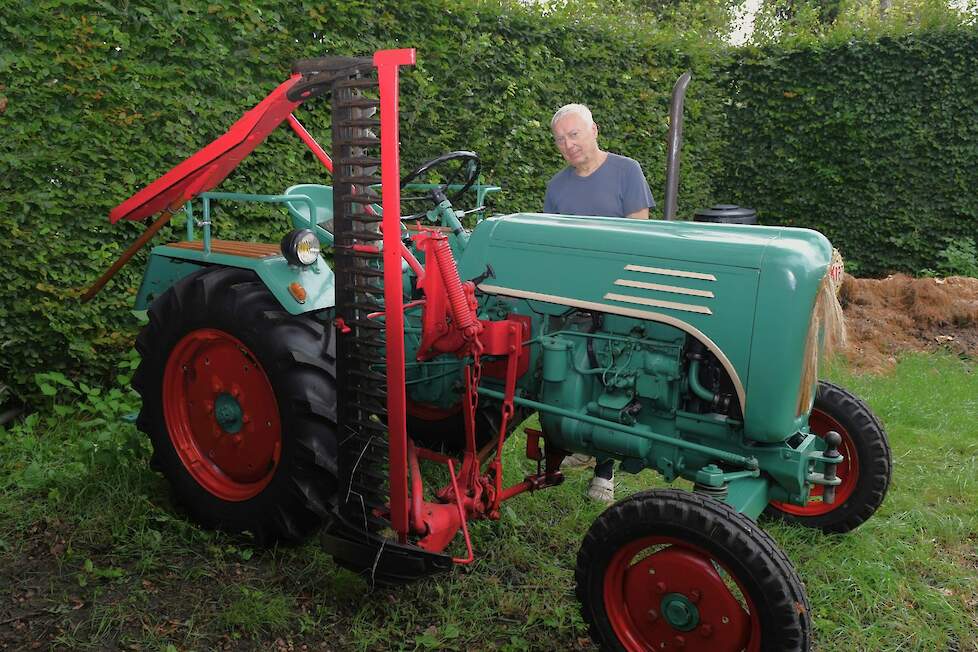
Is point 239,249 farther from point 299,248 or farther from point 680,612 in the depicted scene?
point 680,612

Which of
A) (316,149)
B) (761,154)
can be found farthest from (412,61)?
(761,154)

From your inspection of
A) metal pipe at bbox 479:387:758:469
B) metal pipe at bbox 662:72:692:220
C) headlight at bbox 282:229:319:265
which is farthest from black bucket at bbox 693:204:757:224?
headlight at bbox 282:229:319:265

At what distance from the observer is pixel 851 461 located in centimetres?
293

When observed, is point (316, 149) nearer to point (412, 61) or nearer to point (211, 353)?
point (211, 353)

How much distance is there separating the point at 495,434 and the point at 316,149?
1.27m

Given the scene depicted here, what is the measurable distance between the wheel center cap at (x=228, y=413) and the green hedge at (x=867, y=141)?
663cm

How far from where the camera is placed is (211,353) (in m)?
2.79

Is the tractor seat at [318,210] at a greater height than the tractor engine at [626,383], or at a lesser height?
greater

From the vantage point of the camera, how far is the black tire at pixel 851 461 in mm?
2863

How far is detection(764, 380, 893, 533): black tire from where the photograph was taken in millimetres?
2863

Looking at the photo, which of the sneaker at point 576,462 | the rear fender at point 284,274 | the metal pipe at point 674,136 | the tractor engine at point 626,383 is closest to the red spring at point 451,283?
the tractor engine at point 626,383

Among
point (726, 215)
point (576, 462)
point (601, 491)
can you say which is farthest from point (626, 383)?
point (726, 215)

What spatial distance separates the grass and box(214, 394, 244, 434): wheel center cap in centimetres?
41

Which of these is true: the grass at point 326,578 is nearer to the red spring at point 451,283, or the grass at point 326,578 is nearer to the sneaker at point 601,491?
the sneaker at point 601,491
